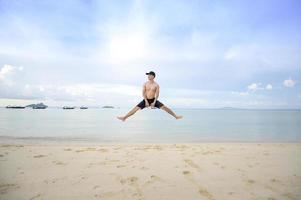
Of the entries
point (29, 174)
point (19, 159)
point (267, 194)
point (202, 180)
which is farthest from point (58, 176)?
point (267, 194)

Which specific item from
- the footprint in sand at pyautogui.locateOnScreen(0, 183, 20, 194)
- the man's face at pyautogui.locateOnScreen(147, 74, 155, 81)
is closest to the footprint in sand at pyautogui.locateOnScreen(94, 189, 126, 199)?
the footprint in sand at pyautogui.locateOnScreen(0, 183, 20, 194)

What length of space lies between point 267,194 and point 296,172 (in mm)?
2718

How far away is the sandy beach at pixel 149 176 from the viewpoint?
5668mm

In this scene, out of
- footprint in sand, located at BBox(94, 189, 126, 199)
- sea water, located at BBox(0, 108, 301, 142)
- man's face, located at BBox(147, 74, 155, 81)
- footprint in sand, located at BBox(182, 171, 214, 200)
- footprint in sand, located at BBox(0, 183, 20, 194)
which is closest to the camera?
man's face, located at BBox(147, 74, 155, 81)

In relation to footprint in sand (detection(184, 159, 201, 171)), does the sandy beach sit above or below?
below

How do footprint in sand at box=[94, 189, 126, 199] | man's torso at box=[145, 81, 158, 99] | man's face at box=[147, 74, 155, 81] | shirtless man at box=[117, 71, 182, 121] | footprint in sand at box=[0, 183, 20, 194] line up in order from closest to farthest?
man's face at box=[147, 74, 155, 81], shirtless man at box=[117, 71, 182, 121], man's torso at box=[145, 81, 158, 99], footprint in sand at box=[94, 189, 126, 199], footprint in sand at box=[0, 183, 20, 194]

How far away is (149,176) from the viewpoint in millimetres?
6883

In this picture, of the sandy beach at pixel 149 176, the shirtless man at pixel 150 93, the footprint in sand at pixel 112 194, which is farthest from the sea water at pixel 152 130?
the shirtless man at pixel 150 93

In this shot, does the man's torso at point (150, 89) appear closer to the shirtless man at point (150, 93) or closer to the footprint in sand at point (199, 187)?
the shirtless man at point (150, 93)

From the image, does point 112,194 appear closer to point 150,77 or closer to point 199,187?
point 199,187

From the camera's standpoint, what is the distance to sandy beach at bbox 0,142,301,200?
223 inches

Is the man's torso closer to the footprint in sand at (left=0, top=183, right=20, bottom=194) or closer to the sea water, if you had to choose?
the footprint in sand at (left=0, top=183, right=20, bottom=194)

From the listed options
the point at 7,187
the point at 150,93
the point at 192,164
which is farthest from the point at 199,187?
the point at 7,187

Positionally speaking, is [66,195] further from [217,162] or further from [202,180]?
[217,162]
